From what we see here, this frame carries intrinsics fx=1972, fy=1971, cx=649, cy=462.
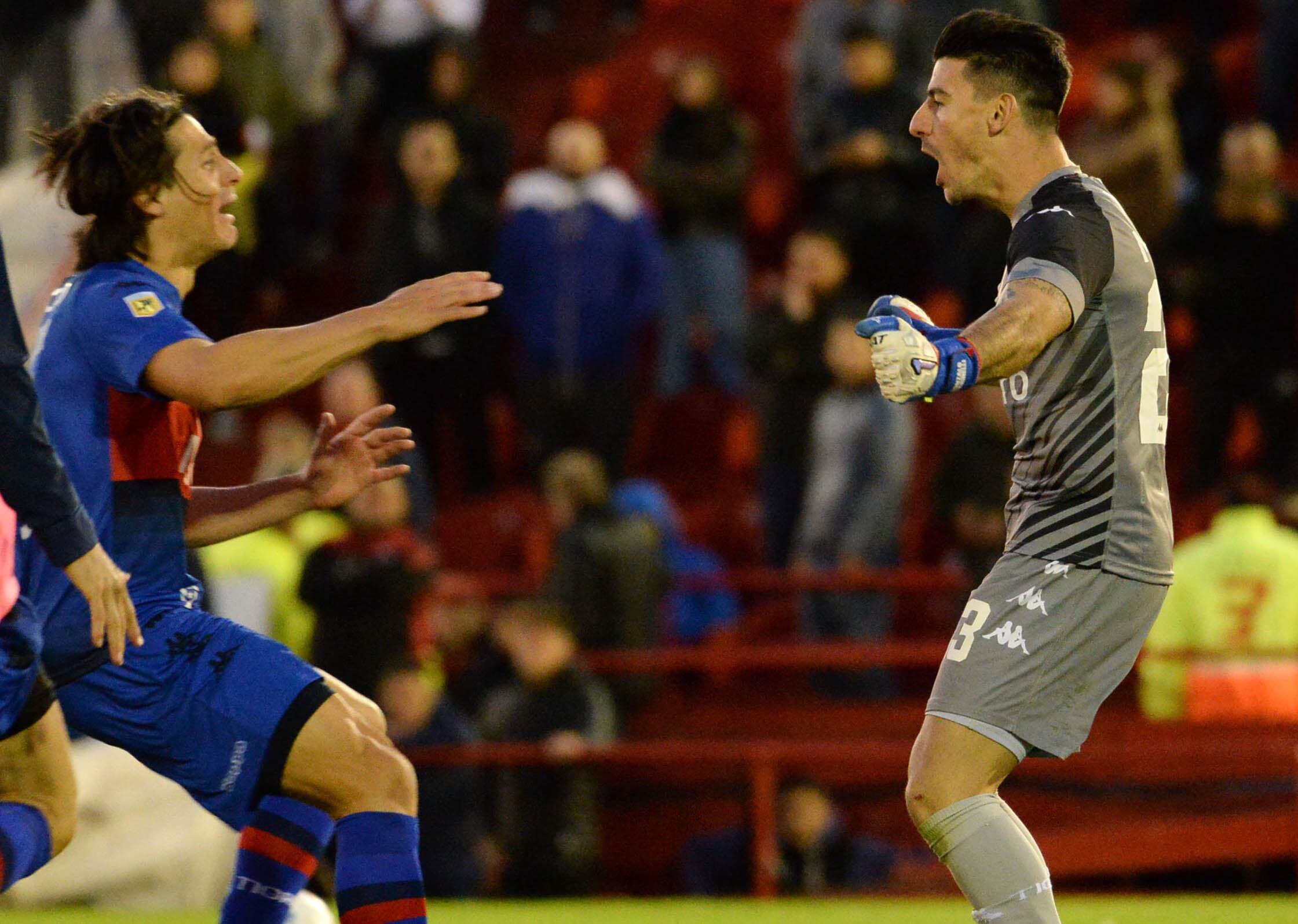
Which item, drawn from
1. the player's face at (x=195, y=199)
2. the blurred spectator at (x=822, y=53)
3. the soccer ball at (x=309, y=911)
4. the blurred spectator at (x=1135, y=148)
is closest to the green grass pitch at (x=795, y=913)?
the soccer ball at (x=309, y=911)

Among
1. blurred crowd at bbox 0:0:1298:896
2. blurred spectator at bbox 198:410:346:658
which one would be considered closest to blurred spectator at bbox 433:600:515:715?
blurred crowd at bbox 0:0:1298:896

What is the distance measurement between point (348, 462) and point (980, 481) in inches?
212

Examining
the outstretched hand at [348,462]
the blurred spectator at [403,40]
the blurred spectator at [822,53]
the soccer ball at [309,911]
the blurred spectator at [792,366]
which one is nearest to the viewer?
the outstretched hand at [348,462]

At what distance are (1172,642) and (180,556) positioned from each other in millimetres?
6005

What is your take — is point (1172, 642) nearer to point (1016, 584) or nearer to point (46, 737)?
point (1016, 584)

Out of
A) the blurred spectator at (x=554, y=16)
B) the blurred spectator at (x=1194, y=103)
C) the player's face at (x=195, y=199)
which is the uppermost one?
the blurred spectator at (x=554, y=16)

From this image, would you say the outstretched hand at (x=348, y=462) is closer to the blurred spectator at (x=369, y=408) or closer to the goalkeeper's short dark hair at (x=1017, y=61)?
the goalkeeper's short dark hair at (x=1017, y=61)

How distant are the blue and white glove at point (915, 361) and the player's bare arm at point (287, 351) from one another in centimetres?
86

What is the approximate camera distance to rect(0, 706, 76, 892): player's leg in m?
4.40

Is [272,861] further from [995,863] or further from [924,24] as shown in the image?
[924,24]

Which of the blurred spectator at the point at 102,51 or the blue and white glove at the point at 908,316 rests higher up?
the blurred spectator at the point at 102,51

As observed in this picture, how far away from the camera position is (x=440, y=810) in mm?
9250

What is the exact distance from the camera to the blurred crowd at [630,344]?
9500 mm

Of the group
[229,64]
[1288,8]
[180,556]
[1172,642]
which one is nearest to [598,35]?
[229,64]
